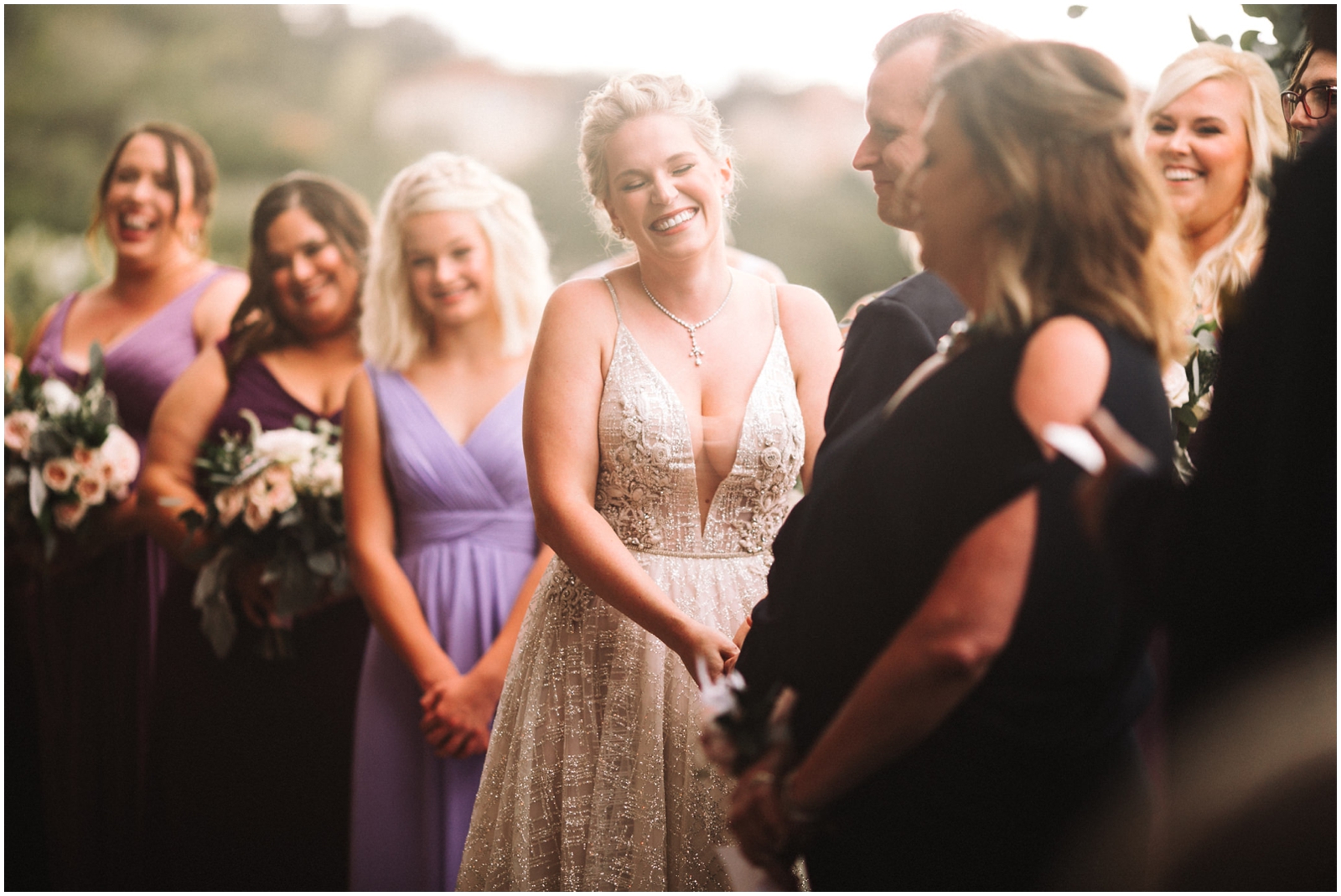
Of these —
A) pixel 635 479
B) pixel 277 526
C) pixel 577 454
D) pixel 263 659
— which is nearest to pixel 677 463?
pixel 635 479

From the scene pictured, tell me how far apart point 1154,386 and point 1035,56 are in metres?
0.39

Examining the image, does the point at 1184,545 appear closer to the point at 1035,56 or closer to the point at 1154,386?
the point at 1154,386

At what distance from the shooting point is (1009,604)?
1.09 meters

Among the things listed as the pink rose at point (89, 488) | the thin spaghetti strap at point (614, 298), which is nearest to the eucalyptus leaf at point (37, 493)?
the pink rose at point (89, 488)

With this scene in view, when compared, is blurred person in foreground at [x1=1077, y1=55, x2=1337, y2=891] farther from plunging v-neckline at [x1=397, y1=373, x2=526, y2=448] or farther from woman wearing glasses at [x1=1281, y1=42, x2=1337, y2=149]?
plunging v-neckline at [x1=397, y1=373, x2=526, y2=448]

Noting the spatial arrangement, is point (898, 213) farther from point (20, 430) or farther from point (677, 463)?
point (20, 430)

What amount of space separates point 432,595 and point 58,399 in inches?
56.7

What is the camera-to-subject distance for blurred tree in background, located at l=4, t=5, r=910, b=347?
3.24m

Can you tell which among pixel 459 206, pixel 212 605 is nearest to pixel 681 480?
pixel 459 206

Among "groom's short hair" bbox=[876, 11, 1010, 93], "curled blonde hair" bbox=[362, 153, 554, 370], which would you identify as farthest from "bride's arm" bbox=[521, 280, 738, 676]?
"curled blonde hair" bbox=[362, 153, 554, 370]

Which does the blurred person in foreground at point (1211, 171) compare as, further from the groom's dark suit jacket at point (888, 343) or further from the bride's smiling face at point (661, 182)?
the bride's smiling face at point (661, 182)

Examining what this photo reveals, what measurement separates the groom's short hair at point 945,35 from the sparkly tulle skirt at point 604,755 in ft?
3.28

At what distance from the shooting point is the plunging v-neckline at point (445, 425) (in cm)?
Result: 294

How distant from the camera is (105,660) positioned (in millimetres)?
3469
